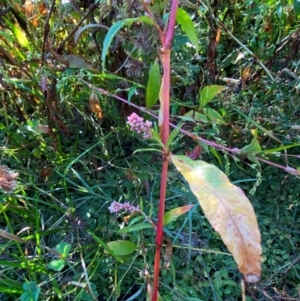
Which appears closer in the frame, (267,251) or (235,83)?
(267,251)

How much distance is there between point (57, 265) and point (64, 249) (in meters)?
0.03

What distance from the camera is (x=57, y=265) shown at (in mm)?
885

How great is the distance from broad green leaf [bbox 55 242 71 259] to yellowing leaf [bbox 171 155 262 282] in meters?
0.49

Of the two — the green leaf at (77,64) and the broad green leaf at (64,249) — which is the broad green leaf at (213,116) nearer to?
the green leaf at (77,64)

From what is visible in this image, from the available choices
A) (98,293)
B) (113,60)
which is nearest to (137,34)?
(113,60)

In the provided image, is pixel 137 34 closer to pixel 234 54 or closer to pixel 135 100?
pixel 135 100

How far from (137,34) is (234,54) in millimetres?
410

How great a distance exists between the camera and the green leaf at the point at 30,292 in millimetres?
843

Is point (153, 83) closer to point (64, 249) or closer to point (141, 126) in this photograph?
point (141, 126)

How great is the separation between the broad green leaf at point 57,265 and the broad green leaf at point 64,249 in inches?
0.4

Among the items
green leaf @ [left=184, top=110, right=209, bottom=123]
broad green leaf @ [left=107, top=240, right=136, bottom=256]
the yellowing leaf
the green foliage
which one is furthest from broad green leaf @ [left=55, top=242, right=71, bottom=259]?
the yellowing leaf

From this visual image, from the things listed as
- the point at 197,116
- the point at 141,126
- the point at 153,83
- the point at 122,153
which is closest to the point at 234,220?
the point at 141,126

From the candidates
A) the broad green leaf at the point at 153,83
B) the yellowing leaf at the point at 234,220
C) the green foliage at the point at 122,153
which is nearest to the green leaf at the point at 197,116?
the green foliage at the point at 122,153

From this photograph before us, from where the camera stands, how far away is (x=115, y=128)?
1074 millimetres
